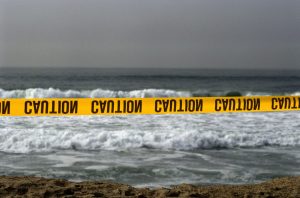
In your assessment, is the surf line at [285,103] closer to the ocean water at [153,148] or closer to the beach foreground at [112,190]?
the ocean water at [153,148]

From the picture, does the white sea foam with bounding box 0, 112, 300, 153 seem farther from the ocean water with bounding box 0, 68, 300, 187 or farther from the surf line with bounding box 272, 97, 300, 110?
the surf line with bounding box 272, 97, 300, 110

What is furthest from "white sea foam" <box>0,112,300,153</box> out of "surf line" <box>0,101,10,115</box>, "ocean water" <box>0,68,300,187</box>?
"surf line" <box>0,101,10,115</box>

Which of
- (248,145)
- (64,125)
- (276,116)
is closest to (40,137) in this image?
(64,125)

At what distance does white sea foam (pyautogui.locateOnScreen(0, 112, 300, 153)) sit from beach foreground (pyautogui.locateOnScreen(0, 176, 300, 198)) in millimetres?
4248

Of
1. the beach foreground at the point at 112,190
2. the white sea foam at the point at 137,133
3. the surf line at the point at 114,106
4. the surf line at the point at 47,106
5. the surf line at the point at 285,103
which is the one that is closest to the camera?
the beach foreground at the point at 112,190

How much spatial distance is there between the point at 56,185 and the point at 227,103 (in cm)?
477

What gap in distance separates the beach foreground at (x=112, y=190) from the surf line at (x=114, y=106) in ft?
10.1

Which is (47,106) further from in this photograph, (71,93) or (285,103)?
(71,93)

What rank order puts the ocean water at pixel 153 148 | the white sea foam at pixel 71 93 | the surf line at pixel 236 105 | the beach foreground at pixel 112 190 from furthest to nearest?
the white sea foam at pixel 71 93 < the surf line at pixel 236 105 < the ocean water at pixel 153 148 < the beach foreground at pixel 112 190

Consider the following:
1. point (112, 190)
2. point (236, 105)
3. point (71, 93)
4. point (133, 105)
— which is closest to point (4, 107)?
point (133, 105)

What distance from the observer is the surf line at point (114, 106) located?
8.81m

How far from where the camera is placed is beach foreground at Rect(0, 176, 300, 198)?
5.16m

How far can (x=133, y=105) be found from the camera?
9062 mm

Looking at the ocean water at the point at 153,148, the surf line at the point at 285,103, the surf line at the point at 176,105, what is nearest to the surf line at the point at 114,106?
the surf line at the point at 176,105
